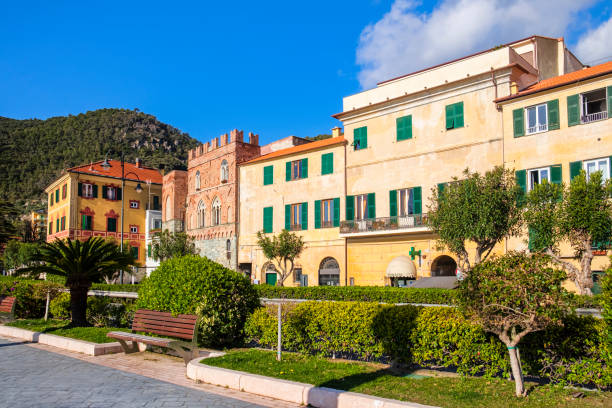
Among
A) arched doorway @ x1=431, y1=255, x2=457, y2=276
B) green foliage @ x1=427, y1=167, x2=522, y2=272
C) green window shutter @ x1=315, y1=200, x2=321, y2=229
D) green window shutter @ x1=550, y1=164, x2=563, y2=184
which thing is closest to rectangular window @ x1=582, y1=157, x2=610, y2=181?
green window shutter @ x1=550, y1=164, x2=563, y2=184

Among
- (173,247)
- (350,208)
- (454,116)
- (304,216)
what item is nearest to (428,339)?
(454,116)

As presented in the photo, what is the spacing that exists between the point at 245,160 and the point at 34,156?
224 feet

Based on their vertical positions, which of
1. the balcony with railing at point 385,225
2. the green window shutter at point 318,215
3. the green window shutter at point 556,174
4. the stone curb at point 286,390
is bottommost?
the stone curb at point 286,390

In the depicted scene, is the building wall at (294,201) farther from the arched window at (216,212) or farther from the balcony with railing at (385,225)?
the arched window at (216,212)

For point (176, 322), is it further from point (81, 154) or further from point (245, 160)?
point (81, 154)

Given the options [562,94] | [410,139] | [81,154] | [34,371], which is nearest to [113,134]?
[81,154]

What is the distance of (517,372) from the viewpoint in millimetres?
7074

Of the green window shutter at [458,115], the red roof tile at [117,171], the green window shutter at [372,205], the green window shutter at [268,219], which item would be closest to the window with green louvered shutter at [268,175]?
the green window shutter at [268,219]

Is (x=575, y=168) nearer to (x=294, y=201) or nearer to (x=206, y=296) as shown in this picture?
(x=294, y=201)

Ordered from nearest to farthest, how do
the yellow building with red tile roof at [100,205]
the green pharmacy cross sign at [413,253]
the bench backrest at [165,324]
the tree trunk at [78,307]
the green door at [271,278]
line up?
1. the bench backrest at [165,324]
2. the tree trunk at [78,307]
3. the green pharmacy cross sign at [413,253]
4. the green door at [271,278]
5. the yellow building with red tile roof at [100,205]

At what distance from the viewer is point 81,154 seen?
9525cm

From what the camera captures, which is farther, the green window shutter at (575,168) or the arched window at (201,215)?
the arched window at (201,215)

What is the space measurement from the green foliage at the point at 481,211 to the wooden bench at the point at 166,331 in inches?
550

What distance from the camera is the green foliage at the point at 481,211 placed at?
21250 millimetres
